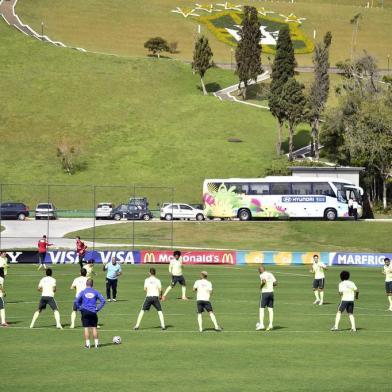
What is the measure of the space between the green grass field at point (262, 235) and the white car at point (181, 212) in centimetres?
824

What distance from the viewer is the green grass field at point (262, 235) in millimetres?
76250

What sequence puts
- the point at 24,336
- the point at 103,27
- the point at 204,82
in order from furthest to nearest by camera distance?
the point at 103,27
the point at 204,82
the point at 24,336

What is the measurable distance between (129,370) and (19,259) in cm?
3893

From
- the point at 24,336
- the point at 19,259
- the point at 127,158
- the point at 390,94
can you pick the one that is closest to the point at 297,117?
the point at 390,94

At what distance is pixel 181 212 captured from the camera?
91125mm

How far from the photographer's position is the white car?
3568 inches

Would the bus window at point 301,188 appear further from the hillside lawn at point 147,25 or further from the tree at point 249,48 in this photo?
the hillside lawn at point 147,25

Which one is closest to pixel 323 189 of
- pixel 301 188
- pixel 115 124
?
pixel 301 188

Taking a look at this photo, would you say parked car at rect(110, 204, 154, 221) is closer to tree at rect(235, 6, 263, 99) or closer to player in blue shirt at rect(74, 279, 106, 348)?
tree at rect(235, 6, 263, 99)

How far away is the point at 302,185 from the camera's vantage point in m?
86.1

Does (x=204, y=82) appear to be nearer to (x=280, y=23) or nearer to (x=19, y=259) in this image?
(x=280, y=23)

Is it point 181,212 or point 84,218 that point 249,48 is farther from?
point 84,218

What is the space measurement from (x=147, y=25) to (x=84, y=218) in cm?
9197

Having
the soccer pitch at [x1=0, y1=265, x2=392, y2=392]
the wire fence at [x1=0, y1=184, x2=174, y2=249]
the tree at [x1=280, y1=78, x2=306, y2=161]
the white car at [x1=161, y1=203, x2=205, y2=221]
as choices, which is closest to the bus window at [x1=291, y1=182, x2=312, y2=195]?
the white car at [x1=161, y1=203, x2=205, y2=221]
